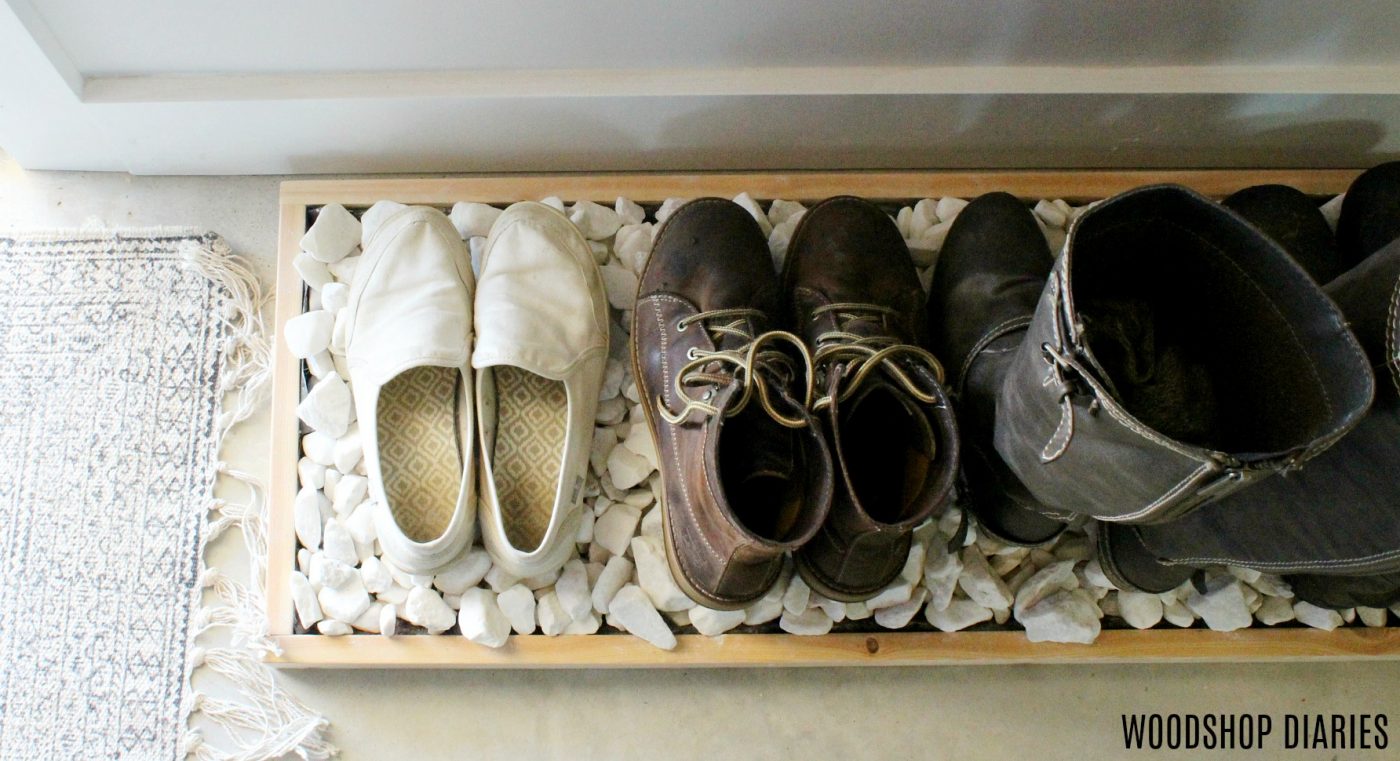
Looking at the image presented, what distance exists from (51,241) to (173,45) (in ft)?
1.09

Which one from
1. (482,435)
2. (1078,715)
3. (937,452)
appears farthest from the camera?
(1078,715)

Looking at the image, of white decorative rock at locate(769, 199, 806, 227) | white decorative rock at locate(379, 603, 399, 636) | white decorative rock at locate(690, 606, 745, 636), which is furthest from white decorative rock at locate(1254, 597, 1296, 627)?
white decorative rock at locate(379, 603, 399, 636)

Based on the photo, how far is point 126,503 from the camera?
3.43ft

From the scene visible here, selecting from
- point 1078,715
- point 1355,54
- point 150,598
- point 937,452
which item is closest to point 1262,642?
point 1078,715

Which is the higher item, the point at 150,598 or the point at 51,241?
the point at 51,241

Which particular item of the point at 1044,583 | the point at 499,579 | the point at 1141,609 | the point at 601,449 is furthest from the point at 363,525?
the point at 1141,609

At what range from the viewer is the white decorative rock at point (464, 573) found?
0.97m

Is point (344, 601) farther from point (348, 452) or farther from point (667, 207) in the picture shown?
point (667, 207)

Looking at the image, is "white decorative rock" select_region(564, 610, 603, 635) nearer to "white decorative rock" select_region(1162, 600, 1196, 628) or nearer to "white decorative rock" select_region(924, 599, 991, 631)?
"white decorative rock" select_region(924, 599, 991, 631)

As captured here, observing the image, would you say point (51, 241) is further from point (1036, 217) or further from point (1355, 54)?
point (1355, 54)

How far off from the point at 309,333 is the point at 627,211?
1.21ft

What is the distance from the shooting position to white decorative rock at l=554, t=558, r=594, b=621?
0.97 m

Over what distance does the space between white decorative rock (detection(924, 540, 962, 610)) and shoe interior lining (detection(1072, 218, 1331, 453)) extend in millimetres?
238

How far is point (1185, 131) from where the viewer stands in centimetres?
108
